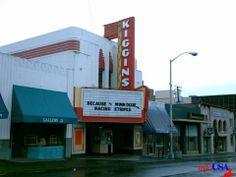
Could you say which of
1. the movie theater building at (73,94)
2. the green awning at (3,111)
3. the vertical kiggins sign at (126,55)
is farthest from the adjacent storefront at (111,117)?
the green awning at (3,111)

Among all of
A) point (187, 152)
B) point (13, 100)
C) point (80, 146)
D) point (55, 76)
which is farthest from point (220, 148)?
point (13, 100)

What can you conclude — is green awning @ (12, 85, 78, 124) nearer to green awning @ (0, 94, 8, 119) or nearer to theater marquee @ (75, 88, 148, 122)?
green awning @ (0, 94, 8, 119)

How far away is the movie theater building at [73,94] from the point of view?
27.4 meters

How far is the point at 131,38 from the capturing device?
35969 mm

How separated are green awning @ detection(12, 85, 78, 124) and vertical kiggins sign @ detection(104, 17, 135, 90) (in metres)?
6.87

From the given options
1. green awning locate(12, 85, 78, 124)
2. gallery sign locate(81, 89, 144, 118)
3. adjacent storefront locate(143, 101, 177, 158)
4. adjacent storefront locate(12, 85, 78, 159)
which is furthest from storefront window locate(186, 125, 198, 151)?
green awning locate(12, 85, 78, 124)

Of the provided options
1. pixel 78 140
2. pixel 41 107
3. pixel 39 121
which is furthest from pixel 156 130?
pixel 39 121

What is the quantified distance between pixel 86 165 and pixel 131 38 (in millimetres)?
14613

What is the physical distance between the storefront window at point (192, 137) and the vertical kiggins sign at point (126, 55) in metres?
15.8

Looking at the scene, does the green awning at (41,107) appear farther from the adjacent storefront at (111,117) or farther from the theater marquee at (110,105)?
the adjacent storefront at (111,117)

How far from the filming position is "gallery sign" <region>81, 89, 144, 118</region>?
3288 centimetres

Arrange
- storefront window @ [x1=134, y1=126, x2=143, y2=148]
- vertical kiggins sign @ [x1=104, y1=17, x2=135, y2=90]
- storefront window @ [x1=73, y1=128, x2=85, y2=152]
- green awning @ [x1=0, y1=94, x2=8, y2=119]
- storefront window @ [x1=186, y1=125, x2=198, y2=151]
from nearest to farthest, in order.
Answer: green awning @ [x1=0, y1=94, x2=8, y2=119] → storefront window @ [x1=73, y1=128, x2=85, y2=152] → vertical kiggins sign @ [x1=104, y1=17, x2=135, y2=90] → storefront window @ [x1=134, y1=126, x2=143, y2=148] → storefront window @ [x1=186, y1=125, x2=198, y2=151]

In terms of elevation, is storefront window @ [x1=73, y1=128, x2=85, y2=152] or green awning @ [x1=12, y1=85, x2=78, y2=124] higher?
green awning @ [x1=12, y1=85, x2=78, y2=124]

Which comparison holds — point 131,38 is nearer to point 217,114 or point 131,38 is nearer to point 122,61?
point 122,61
